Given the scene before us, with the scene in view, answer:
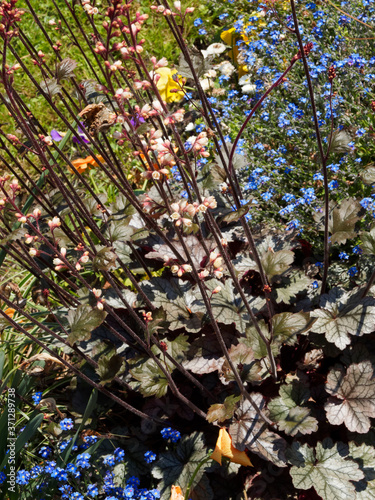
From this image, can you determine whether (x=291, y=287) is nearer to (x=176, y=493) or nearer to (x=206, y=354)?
(x=206, y=354)

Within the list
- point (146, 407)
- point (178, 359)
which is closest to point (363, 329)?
point (178, 359)

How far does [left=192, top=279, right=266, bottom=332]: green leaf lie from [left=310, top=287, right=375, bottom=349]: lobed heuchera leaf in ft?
0.91

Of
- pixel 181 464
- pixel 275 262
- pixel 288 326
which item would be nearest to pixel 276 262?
pixel 275 262

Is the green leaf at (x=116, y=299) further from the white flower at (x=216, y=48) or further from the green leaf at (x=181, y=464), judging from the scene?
the white flower at (x=216, y=48)

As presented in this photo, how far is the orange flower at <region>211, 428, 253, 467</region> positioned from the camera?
7.08 ft

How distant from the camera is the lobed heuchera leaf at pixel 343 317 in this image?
2191 millimetres

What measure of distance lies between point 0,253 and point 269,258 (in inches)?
50.3

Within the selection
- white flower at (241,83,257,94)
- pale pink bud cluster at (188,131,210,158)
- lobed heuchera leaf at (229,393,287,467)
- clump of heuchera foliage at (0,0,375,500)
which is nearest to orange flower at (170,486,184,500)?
clump of heuchera foliage at (0,0,375,500)

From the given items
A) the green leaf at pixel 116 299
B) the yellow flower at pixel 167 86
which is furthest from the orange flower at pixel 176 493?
the yellow flower at pixel 167 86

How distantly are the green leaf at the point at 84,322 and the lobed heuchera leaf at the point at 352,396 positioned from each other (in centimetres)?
105

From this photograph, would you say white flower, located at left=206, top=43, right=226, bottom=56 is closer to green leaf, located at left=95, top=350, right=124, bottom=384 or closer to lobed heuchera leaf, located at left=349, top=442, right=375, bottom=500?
green leaf, located at left=95, top=350, right=124, bottom=384

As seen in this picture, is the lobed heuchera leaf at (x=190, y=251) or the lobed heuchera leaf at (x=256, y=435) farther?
the lobed heuchera leaf at (x=190, y=251)

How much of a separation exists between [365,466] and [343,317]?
639 mm

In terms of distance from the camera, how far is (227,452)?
2.17 metres
